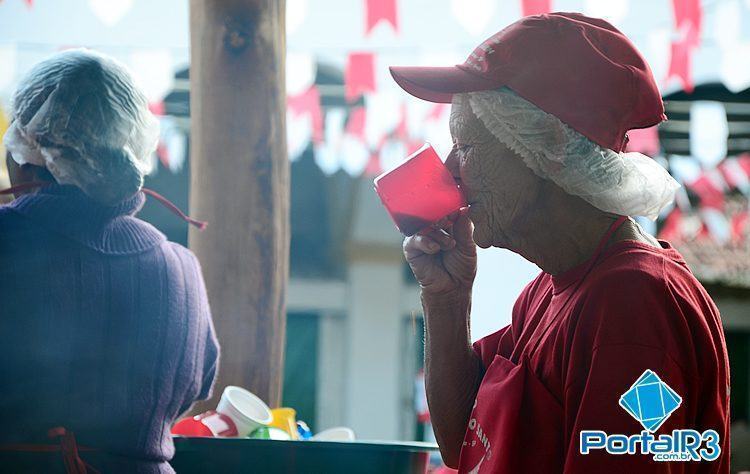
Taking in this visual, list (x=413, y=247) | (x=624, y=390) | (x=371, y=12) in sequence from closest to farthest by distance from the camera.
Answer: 1. (x=624, y=390)
2. (x=413, y=247)
3. (x=371, y=12)

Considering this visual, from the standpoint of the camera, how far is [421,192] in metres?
1.44

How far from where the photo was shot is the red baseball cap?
128cm

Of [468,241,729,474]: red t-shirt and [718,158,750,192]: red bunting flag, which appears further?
[718,158,750,192]: red bunting flag

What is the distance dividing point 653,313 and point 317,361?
865 cm

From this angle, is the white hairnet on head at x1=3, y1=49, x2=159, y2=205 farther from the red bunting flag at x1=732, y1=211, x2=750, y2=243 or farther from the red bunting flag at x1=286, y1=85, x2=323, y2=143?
the red bunting flag at x1=732, y1=211, x2=750, y2=243

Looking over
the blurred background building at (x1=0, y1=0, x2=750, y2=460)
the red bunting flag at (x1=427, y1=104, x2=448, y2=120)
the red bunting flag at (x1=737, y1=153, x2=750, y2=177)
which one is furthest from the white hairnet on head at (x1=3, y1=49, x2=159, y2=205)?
the red bunting flag at (x1=737, y1=153, x2=750, y2=177)

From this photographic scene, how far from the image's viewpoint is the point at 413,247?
149 cm

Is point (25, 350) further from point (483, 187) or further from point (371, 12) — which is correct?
point (371, 12)

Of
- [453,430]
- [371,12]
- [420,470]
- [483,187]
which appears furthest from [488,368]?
[371,12]

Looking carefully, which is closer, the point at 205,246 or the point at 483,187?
the point at 483,187

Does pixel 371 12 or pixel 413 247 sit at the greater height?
pixel 371 12

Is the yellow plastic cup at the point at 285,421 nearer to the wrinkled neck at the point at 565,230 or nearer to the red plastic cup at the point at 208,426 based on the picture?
the red plastic cup at the point at 208,426

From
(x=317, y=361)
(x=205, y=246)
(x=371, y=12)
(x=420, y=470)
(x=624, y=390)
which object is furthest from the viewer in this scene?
(x=317, y=361)

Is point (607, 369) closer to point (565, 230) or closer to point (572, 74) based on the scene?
point (565, 230)
